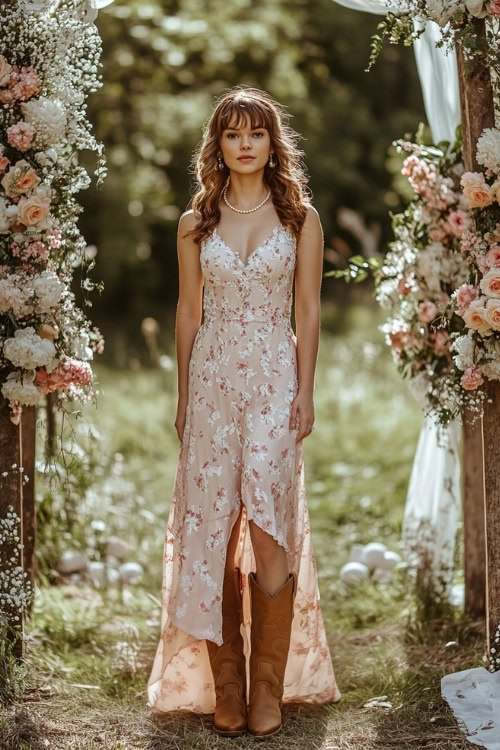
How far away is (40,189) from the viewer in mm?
3746

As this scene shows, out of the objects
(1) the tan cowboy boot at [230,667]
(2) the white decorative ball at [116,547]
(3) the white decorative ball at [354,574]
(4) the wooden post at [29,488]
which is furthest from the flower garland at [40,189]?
(3) the white decorative ball at [354,574]

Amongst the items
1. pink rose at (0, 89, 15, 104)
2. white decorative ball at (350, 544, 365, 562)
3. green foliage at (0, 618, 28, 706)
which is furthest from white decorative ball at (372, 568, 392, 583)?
pink rose at (0, 89, 15, 104)

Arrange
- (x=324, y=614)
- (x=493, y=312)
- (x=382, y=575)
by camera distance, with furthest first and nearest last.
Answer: (x=382, y=575), (x=324, y=614), (x=493, y=312)

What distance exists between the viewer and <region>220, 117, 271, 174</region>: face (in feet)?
12.0

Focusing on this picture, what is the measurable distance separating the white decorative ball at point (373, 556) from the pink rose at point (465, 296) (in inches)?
86.1

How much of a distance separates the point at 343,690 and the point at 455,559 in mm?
1143

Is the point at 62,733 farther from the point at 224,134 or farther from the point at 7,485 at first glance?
the point at 224,134

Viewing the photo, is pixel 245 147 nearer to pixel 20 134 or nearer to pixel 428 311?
pixel 20 134

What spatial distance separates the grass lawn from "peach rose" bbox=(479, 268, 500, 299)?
1.46m

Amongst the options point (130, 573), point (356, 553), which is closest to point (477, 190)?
point (356, 553)

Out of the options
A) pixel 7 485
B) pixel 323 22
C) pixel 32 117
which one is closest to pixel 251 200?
pixel 32 117

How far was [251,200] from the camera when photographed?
12.4 feet

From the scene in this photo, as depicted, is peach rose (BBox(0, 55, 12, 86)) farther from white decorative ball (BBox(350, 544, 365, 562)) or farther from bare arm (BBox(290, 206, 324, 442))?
white decorative ball (BBox(350, 544, 365, 562))

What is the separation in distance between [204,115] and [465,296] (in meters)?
9.42
